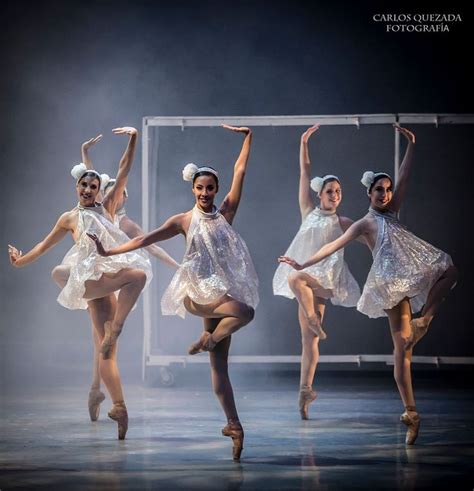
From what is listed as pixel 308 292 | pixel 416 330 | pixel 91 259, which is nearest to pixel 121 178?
pixel 91 259

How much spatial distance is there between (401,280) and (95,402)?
2.06 m

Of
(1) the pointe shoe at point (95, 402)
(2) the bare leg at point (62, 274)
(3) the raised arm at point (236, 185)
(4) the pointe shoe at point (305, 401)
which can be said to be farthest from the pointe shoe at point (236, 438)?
(2) the bare leg at point (62, 274)

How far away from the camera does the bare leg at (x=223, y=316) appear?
5.29 m

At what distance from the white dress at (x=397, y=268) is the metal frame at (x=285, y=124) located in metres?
2.43

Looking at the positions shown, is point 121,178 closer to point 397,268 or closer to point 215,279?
point 215,279

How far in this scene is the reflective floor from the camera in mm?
4922

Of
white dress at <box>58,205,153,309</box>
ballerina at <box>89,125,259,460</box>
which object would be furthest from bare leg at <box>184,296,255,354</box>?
white dress at <box>58,205,153,309</box>

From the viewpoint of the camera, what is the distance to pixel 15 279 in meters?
9.68

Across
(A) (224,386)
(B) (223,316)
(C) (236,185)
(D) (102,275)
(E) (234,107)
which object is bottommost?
(A) (224,386)

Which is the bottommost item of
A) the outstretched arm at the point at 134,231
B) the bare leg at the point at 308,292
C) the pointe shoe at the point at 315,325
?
the pointe shoe at the point at 315,325

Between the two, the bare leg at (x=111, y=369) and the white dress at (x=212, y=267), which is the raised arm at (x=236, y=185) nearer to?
the white dress at (x=212, y=267)

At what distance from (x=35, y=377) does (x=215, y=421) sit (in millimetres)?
2488

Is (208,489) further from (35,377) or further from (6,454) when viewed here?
(35,377)

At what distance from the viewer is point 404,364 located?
581 centimetres
